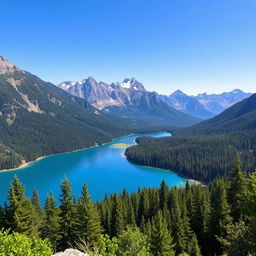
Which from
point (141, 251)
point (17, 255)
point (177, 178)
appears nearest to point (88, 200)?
point (141, 251)

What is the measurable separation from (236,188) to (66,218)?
32.4 metres

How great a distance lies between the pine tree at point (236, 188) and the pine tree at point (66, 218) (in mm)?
30823

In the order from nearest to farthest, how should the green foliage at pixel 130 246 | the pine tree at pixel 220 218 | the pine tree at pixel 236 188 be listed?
the green foliage at pixel 130 246
the pine tree at pixel 220 218
the pine tree at pixel 236 188

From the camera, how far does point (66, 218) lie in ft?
139

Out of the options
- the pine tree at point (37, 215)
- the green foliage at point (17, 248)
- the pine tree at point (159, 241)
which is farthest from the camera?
the pine tree at point (37, 215)

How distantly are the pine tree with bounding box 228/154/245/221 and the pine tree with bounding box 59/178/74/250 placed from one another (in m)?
30.8

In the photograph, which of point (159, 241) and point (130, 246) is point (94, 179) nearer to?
point (159, 241)

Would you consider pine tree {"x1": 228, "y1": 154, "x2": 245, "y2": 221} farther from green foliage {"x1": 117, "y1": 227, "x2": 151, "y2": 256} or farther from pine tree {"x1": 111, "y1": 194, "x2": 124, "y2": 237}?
green foliage {"x1": 117, "y1": 227, "x2": 151, "y2": 256}

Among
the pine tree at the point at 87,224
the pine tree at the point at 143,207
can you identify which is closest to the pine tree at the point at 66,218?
the pine tree at the point at 87,224

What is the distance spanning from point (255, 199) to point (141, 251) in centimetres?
1178

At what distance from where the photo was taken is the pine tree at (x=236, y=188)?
4775 cm

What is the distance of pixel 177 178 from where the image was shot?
17462cm

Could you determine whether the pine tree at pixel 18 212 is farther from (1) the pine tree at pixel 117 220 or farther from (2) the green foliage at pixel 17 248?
(1) the pine tree at pixel 117 220

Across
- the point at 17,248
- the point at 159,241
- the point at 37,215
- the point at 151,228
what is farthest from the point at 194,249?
the point at 37,215
